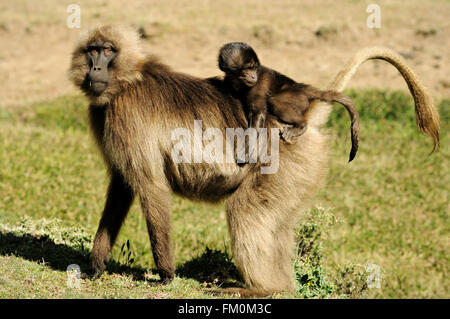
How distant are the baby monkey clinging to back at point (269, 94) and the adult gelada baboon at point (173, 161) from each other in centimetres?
11

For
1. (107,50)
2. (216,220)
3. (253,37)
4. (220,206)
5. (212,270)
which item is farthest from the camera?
(253,37)

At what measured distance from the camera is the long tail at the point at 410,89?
511 centimetres

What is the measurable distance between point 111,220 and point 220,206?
953 mm

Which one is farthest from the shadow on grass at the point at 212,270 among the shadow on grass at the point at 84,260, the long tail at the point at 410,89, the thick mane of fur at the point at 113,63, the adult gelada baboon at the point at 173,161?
the thick mane of fur at the point at 113,63

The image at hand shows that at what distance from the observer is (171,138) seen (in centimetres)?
479

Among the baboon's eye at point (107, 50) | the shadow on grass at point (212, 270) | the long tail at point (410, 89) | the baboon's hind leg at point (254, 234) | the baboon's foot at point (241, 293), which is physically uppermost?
the baboon's eye at point (107, 50)

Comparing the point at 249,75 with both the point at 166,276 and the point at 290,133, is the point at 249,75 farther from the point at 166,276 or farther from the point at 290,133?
the point at 166,276

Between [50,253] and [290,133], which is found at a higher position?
[290,133]

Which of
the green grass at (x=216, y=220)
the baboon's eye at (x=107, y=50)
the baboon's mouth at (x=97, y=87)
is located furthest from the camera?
the green grass at (x=216, y=220)

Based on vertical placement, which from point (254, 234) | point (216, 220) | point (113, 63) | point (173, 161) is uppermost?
point (113, 63)

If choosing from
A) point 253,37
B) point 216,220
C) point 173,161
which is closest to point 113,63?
point 173,161

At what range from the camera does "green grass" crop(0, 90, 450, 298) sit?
17.6ft

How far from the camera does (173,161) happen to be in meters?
4.84

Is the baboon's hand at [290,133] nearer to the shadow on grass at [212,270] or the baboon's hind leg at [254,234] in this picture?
the baboon's hind leg at [254,234]
